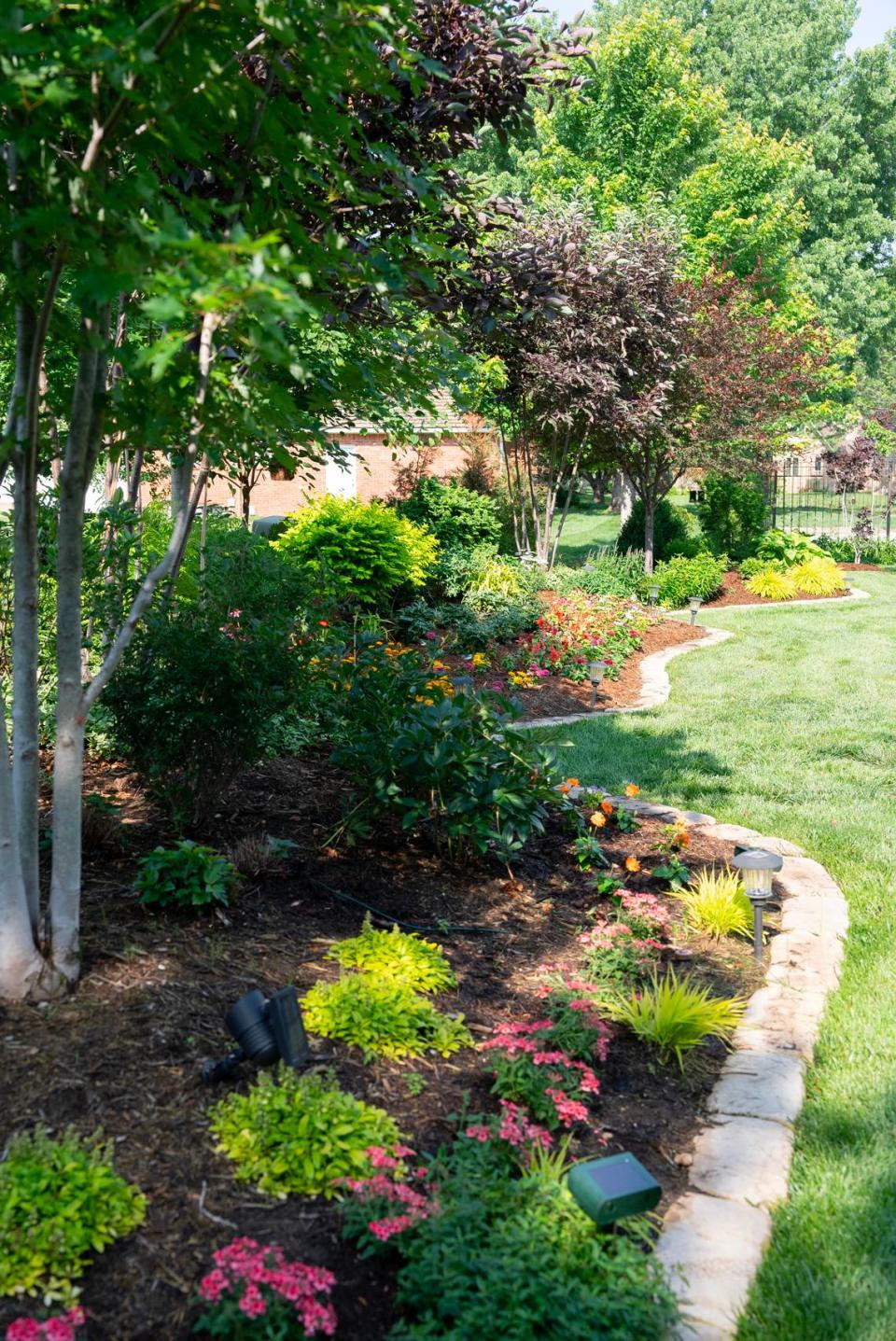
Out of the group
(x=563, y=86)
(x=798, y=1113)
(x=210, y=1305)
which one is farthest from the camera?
(x=563, y=86)

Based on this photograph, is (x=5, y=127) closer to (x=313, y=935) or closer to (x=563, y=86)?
(x=313, y=935)

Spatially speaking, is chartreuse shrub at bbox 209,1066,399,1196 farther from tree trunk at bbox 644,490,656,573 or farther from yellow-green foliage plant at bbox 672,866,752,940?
tree trunk at bbox 644,490,656,573

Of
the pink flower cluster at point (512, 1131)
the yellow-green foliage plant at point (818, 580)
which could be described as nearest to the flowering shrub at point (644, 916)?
the pink flower cluster at point (512, 1131)

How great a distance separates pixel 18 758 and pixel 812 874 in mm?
3416

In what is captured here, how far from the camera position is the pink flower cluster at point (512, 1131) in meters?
2.47

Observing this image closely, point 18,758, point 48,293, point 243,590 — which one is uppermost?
point 48,293

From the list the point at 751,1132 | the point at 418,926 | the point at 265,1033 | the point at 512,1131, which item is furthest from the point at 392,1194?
the point at 418,926

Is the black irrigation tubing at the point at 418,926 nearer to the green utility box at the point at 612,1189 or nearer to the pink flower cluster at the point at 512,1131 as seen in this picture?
the pink flower cluster at the point at 512,1131

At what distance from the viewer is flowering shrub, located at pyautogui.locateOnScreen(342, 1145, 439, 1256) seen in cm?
211

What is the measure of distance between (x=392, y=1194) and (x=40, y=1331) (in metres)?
0.71

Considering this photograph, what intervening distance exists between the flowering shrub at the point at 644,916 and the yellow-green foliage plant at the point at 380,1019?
1.01 metres

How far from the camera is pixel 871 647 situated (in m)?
11.1

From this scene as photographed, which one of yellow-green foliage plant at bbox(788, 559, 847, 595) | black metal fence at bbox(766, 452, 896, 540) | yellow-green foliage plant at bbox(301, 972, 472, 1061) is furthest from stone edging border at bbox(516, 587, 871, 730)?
black metal fence at bbox(766, 452, 896, 540)

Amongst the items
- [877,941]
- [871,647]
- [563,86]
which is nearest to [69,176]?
[563,86]
